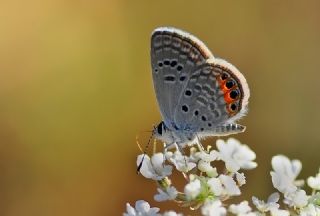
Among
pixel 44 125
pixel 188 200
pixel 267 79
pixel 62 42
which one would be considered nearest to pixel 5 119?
pixel 44 125

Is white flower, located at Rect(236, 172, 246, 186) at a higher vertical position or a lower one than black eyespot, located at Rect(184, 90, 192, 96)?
lower

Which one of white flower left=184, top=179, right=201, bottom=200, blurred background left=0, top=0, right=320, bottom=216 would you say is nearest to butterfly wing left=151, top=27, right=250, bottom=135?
white flower left=184, top=179, right=201, bottom=200

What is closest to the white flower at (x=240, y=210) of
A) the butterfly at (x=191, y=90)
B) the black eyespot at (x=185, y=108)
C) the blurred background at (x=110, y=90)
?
the butterfly at (x=191, y=90)

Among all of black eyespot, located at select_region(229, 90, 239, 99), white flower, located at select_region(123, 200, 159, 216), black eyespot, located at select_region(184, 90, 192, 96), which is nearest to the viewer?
white flower, located at select_region(123, 200, 159, 216)

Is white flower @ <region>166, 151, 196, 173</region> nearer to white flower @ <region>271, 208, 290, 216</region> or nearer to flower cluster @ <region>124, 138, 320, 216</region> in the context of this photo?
flower cluster @ <region>124, 138, 320, 216</region>

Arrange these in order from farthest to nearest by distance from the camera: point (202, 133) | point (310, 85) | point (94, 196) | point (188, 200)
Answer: point (310, 85) < point (94, 196) < point (202, 133) < point (188, 200)

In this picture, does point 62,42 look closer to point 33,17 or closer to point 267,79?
point 33,17
